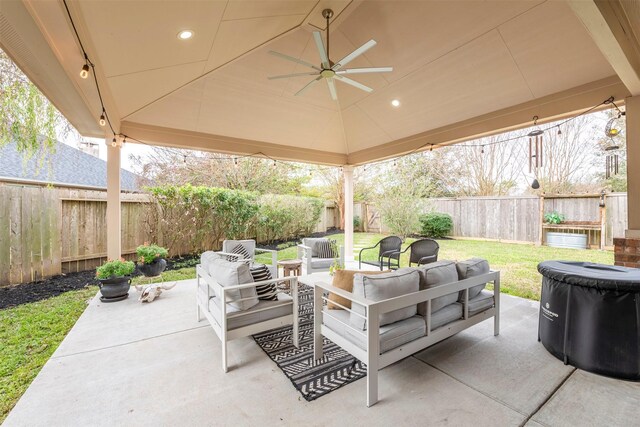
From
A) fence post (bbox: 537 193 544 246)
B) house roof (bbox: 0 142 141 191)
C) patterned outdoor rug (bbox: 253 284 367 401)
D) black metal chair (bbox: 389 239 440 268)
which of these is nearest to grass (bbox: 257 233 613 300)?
fence post (bbox: 537 193 544 246)

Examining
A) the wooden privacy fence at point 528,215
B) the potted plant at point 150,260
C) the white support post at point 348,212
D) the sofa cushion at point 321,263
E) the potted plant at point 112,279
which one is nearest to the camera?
the potted plant at point 112,279

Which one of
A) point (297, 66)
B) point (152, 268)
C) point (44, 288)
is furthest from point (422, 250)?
point (44, 288)

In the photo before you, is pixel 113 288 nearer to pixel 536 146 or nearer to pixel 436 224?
pixel 536 146

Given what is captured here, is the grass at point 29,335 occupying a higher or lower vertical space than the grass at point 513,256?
lower

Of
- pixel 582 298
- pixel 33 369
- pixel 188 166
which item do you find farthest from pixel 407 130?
pixel 188 166

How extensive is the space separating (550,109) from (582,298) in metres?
2.73

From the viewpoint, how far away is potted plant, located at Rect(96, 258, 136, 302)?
12.4 ft

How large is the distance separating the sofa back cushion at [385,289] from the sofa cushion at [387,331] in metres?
0.04

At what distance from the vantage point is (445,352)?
101 inches

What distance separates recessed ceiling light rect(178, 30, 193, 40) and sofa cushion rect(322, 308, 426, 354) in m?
2.94

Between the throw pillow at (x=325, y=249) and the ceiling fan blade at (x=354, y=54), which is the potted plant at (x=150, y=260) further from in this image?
the ceiling fan blade at (x=354, y=54)

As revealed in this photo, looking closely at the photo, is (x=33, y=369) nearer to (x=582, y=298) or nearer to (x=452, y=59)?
(x=582, y=298)

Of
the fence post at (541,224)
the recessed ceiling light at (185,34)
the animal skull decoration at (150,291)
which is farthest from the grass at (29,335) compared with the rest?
the fence post at (541,224)

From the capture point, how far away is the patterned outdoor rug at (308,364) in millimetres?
2057
